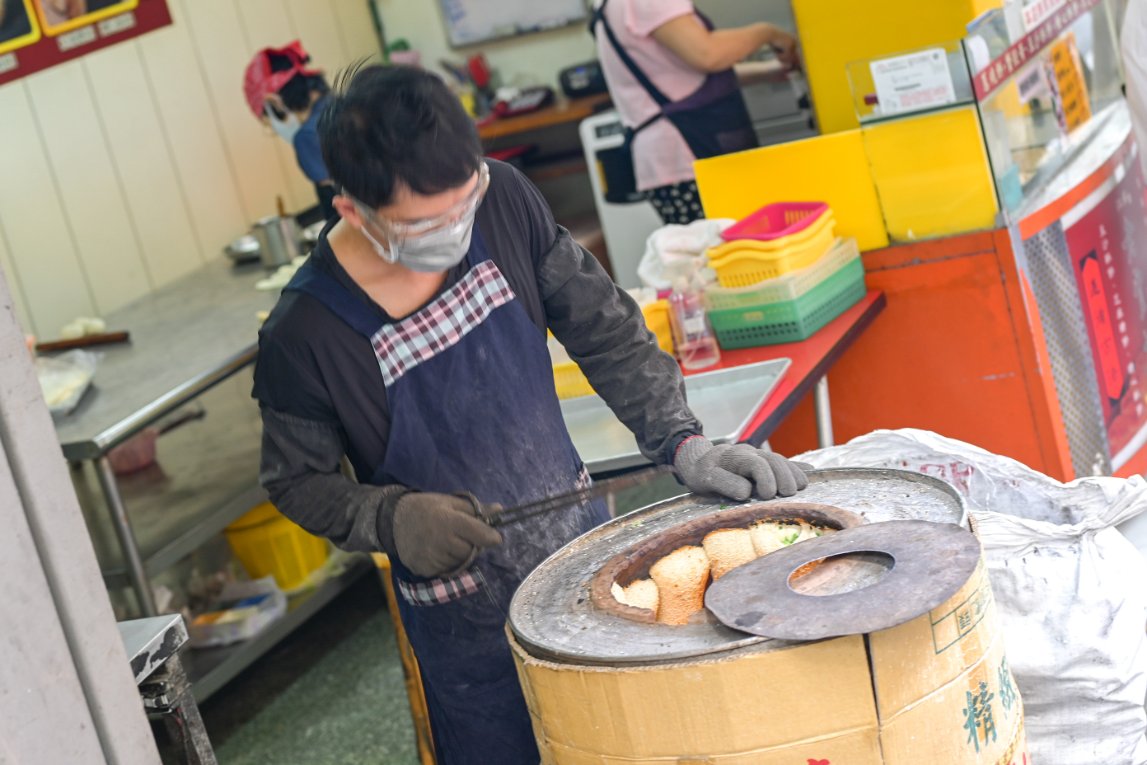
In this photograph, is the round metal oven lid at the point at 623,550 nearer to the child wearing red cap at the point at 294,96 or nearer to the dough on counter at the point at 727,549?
the dough on counter at the point at 727,549

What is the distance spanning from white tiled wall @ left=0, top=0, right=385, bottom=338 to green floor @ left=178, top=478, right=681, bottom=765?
1541 millimetres

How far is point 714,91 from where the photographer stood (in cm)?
404

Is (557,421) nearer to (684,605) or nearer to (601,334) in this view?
(601,334)

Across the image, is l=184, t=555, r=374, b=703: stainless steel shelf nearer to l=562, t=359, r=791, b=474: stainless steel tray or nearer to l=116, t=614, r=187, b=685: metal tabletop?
l=562, t=359, r=791, b=474: stainless steel tray

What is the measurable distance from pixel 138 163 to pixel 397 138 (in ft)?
13.3

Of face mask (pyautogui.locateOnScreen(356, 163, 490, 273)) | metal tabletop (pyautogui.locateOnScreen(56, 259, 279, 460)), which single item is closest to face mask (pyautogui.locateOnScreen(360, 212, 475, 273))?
face mask (pyautogui.locateOnScreen(356, 163, 490, 273))

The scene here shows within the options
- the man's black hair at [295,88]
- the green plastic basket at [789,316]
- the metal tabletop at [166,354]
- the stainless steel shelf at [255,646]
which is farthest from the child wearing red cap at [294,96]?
the green plastic basket at [789,316]

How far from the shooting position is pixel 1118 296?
3.62 meters

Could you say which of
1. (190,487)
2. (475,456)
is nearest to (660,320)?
(475,456)

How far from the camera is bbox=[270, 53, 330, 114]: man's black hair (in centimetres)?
465

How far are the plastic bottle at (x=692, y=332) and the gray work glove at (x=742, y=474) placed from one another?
1.18 m

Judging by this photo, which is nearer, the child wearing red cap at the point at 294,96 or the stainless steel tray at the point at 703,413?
the stainless steel tray at the point at 703,413

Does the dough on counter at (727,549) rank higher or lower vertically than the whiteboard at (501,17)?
lower

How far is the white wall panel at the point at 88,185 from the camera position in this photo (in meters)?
4.95
